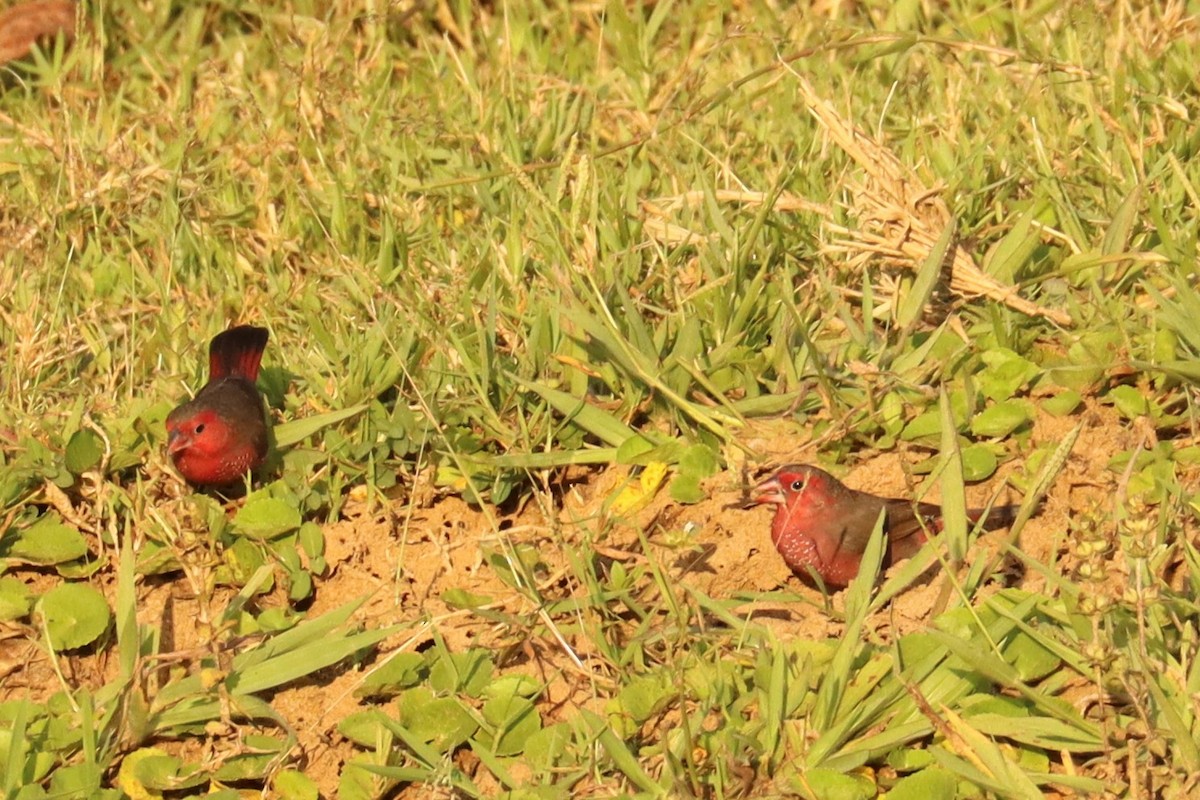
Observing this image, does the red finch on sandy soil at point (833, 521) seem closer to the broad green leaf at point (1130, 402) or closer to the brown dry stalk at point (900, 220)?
the broad green leaf at point (1130, 402)

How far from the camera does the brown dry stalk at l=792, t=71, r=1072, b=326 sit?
423 cm

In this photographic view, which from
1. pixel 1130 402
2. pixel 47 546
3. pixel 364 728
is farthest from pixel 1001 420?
pixel 47 546

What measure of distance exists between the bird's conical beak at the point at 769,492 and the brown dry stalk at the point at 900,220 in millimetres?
769

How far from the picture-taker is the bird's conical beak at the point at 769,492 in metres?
3.79

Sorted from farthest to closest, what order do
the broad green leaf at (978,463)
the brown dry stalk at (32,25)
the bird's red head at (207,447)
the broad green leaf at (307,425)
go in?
the brown dry stalk at (32,25), the broad green leaf at (307,425), the bird's red head at (207,447), the broad green leaf at (978,463)

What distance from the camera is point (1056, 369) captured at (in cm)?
398

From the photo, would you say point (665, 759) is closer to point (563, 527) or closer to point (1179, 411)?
point (563, 527)

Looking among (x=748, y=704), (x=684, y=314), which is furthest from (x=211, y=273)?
(x=748, y=704)

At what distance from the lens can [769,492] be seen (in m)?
3.83

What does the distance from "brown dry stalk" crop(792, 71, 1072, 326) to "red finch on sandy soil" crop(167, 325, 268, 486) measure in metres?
1.58

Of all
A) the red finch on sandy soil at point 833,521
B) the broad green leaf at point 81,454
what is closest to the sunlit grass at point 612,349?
the broad green leaf at point 81,454

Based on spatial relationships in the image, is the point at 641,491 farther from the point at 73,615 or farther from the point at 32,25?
the point at 32,25

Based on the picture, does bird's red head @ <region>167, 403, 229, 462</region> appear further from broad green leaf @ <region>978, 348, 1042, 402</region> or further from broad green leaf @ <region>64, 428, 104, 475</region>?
broad green leaf @ <region>978, 348, 1042, 402</region>

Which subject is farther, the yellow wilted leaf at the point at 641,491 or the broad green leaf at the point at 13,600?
the yellow wilted leaf at the point at 641,491
